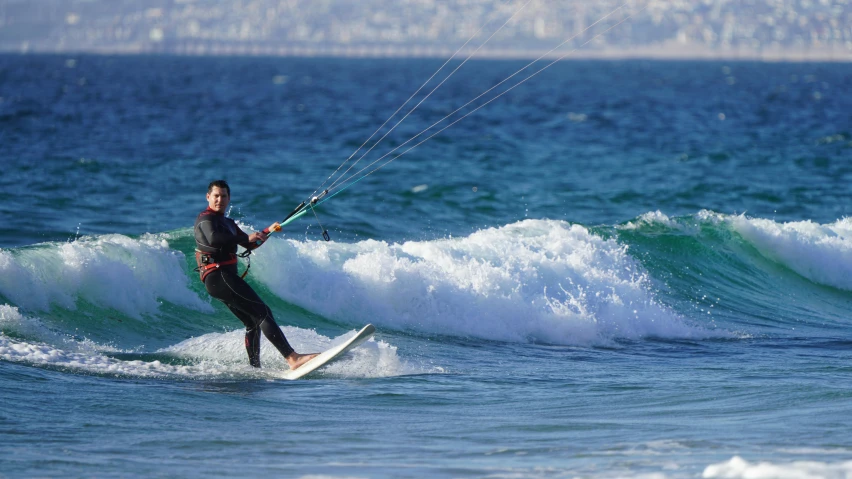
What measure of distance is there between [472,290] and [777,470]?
6714 millimetres

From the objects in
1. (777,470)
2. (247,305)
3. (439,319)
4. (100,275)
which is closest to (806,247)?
(439,319)

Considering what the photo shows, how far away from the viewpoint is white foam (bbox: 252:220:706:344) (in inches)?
456

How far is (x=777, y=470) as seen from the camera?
5.58 meters

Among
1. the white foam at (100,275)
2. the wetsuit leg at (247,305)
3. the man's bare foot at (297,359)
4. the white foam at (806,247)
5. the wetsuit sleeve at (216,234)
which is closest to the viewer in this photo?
the wetsuit sleeve at (216,234)

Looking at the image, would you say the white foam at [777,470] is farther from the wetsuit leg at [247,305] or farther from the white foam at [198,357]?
the wetsuit leg at [247,305]

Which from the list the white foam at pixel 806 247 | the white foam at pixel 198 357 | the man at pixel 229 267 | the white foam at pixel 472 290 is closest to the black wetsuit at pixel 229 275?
the man at pixel 229 267

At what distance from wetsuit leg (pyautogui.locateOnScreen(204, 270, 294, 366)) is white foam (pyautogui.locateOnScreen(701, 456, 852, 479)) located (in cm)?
373

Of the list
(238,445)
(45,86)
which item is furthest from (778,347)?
(45,86)

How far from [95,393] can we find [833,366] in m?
6.08

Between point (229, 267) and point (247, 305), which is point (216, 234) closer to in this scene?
point (229, 267)

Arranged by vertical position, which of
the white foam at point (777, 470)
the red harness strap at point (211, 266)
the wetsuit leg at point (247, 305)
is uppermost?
the red harness strap at point (211, 266)

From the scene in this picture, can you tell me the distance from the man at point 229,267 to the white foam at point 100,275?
3.06 metres

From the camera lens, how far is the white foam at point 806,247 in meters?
15.3

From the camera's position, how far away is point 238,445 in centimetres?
650
